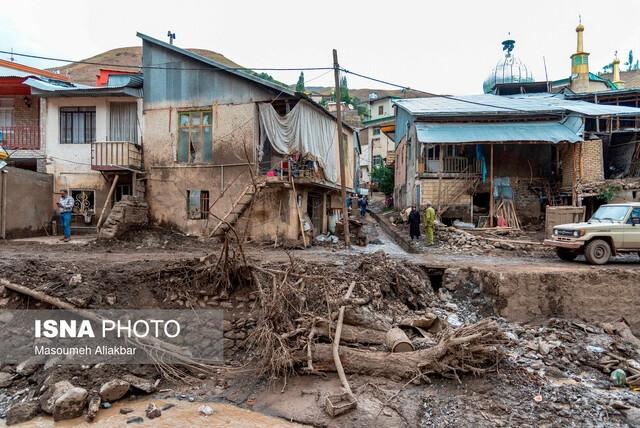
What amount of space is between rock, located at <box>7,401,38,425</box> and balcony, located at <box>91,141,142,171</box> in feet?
36.9

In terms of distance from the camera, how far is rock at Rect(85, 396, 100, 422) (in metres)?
6.45

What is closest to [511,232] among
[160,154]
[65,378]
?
[160,154]

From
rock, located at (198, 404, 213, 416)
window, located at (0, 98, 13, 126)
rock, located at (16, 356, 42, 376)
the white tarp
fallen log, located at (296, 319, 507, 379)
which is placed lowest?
rock, located at (198, 404, 213, 416)

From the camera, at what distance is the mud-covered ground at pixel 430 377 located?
6.37 metres

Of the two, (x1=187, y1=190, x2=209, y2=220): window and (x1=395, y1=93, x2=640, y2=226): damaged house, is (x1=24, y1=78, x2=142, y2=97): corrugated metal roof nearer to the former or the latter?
(x1=187, y1=190, x2=209, y2=220): window

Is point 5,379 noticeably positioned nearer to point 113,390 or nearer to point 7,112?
point 113,390

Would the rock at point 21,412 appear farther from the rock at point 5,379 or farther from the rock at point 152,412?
the rock at point 152,412

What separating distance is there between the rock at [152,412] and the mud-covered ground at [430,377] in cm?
13

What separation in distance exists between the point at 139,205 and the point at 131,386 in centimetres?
1060

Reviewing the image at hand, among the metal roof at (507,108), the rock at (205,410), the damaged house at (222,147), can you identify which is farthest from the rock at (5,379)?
the metal roof at (507,108)

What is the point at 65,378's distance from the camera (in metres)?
7.32

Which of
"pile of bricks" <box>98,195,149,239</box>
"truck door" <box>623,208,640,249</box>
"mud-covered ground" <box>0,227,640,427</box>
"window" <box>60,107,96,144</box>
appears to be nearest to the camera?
"mud-covered ground" <box>0,227,640,427</box>

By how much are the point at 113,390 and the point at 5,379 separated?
7.54 feet

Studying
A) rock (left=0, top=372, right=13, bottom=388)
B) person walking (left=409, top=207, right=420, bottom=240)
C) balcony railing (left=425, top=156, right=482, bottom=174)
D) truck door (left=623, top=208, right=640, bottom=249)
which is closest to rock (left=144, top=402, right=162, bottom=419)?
rock (left=0, top=372, right=13, bottom=388)
